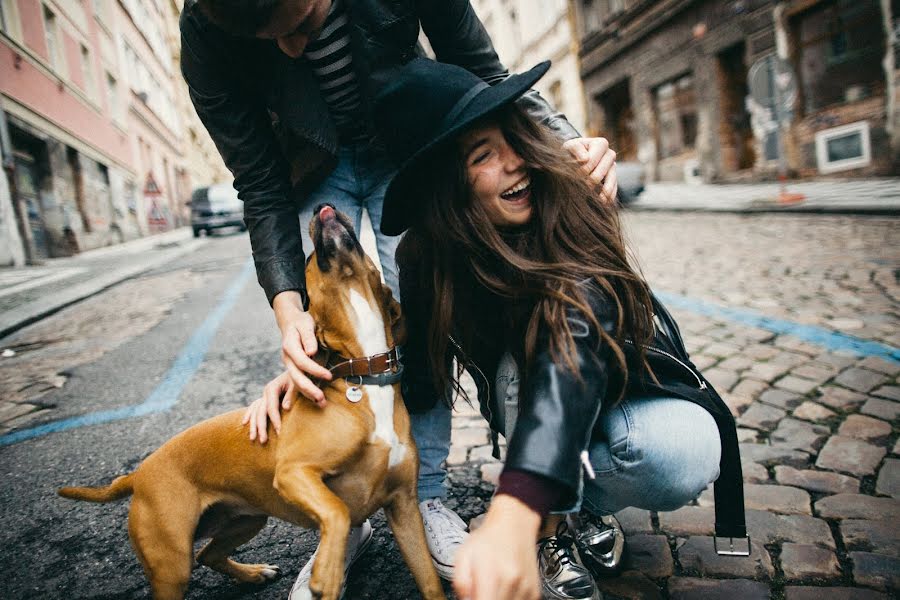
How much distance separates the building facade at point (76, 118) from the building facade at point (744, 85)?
11.1 meters

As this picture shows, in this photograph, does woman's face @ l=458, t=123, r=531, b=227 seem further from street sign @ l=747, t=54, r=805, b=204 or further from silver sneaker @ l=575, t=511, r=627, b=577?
street sign @ l=747, t=54, r=805, b=204

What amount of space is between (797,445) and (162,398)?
3.29m

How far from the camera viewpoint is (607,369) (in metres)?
1.21

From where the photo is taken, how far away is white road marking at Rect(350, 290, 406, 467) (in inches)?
60.9

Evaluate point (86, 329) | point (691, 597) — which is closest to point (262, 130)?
point (691, 597)

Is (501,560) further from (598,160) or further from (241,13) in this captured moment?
(241,13)

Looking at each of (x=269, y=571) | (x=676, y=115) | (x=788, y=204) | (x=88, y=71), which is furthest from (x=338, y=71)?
(x=88, y=71)

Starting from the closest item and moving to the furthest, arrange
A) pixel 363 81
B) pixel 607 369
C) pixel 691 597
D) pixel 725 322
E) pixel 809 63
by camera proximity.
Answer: pixel 607 369 → pixel 691 597 → pixel 363 81 → pixel 725 322 → pixel 809 63

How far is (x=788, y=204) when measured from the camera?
7.83 m

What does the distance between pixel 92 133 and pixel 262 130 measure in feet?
54.9

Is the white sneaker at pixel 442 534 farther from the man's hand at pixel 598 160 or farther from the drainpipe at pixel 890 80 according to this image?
the drainpipe at pixel 890 80

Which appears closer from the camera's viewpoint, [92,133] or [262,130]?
[262,130]

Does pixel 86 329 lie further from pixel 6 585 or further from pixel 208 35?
pixel 208 35

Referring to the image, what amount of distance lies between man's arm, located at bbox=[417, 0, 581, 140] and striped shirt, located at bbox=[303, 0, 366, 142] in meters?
0.26
